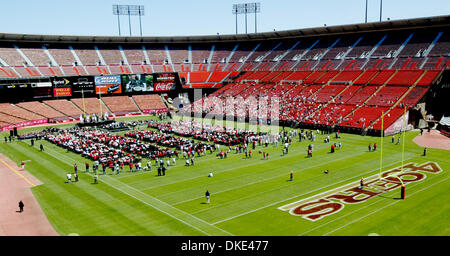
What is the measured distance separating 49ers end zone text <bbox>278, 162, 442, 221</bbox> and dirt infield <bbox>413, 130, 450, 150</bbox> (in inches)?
397

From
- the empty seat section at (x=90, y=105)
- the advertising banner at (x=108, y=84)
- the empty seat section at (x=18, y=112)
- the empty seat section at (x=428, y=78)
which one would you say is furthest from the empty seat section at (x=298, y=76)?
the empty seat section at (x=18, y=112)

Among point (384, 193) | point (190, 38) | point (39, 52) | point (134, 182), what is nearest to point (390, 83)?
point (384, 193)

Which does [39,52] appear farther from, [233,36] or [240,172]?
[240,172]

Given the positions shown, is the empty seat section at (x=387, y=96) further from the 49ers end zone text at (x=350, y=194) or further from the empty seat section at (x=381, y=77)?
the 49ers end zone text at (x=350, y=194)

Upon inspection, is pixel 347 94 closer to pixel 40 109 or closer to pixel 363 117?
pixel 363 117

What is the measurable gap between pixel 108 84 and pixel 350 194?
65805 mm

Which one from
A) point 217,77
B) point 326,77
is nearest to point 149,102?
point 217,77

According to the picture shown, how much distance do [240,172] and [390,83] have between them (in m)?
41.9

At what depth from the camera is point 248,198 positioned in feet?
88.6

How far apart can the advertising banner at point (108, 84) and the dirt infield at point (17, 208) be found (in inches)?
1767

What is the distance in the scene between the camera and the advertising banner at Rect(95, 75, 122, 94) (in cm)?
7969

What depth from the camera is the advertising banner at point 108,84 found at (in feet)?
261

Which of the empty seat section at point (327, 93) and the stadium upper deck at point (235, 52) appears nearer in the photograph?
the empty seat section at point (327, 93)

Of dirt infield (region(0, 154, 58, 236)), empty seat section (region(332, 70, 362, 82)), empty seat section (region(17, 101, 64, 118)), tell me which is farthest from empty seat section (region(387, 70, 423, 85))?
empty seat section (region(17, 101, 64, 118))
